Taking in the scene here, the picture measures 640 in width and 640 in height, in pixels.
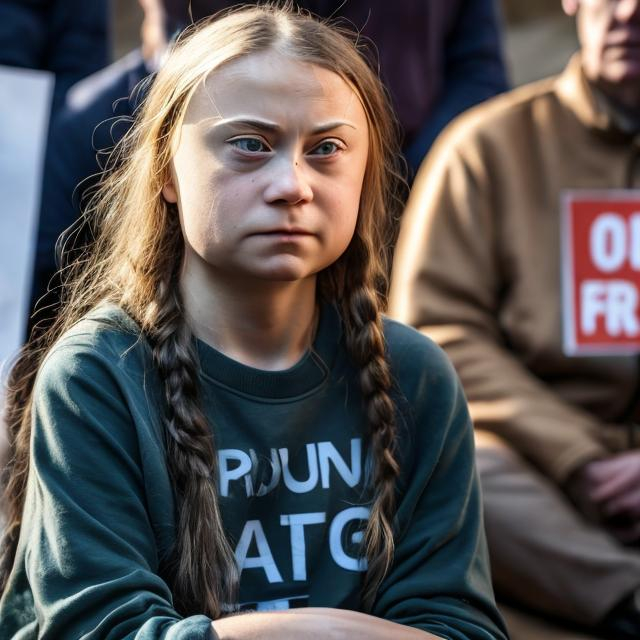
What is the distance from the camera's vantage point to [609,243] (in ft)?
8.68

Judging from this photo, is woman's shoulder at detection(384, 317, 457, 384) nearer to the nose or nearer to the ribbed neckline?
the ribbed neckline

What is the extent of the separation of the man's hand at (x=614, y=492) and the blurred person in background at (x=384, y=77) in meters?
0.92

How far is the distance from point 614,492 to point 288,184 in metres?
1.11

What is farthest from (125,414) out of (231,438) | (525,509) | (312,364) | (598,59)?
(598,59)

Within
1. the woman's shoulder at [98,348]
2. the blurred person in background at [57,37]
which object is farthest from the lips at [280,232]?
the blurred person in background at [57,37]

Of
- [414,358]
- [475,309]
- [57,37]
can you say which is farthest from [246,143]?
[57,37]

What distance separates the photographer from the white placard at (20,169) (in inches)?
112

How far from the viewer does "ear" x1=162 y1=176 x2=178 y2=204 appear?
5.78ft

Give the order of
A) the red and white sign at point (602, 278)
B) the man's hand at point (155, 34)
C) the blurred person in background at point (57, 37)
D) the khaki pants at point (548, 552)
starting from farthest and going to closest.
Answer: the blurred person in background at point (57, 37)
the man's hand at point (155, 34)
the red and white sign at point (602, 278)
the khaki pants at point (548, 552)

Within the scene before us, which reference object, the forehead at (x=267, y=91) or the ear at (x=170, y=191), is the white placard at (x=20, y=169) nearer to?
the ear at (x=170, y=191)

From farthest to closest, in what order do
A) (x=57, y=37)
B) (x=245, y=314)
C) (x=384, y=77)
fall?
(x=57, y=37) < (x=384, y=77) < (x=245, y=314)

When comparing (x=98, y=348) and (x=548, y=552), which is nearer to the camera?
(x=98, y=348)

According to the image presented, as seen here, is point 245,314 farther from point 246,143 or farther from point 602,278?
point 602,278

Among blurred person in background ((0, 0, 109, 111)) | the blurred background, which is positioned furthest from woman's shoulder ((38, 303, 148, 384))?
the blurred background
